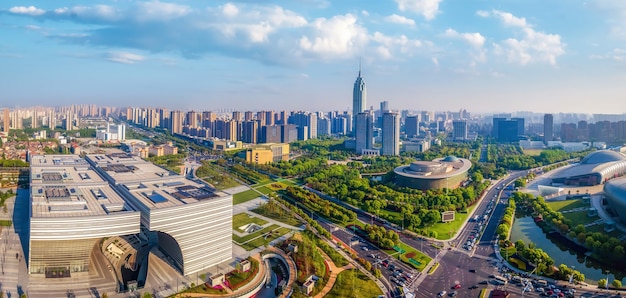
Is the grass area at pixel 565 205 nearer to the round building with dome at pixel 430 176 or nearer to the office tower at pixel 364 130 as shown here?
the round building with dome at pixel 430 176

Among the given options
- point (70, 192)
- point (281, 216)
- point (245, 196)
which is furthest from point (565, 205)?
point (70, 192)

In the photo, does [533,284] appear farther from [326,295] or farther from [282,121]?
[282,121]

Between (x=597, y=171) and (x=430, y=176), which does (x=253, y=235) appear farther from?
(x=597, y=171)

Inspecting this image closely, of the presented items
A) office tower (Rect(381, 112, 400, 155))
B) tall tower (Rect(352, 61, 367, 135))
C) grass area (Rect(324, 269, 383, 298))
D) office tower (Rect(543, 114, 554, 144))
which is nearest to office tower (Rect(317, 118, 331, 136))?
tall tower (Rect(352, 61, 367, 135))

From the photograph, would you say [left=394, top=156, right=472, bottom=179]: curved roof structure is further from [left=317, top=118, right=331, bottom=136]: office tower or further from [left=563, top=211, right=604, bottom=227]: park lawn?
[left=317, top=118, right=331, bottom=136]: office tower

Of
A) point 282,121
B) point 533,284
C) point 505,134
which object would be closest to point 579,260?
point 533,284

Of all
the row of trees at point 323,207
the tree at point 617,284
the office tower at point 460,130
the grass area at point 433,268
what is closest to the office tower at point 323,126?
the office tower at point 460,130

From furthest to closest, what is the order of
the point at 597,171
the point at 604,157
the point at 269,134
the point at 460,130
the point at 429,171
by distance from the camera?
the point at 460,130
the point at 269,134
the point at 604,157
the point at 597,171
the point at 429,171
